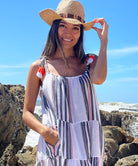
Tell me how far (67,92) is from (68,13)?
673 millimetres


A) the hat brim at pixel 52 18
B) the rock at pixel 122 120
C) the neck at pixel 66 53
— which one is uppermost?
the rock at pixel 122 120

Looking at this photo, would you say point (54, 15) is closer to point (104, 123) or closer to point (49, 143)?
point (49, 143)

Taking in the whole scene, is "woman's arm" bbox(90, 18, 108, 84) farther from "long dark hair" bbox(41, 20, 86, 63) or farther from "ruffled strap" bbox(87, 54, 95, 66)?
"long dark hair" bbox(41, 20, 86, 63)

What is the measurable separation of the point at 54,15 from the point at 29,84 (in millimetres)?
606

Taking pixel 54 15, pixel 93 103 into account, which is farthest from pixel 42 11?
pixel 93 103

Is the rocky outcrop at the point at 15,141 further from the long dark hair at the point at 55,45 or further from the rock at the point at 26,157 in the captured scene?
the long dark hair at the point at 55,45

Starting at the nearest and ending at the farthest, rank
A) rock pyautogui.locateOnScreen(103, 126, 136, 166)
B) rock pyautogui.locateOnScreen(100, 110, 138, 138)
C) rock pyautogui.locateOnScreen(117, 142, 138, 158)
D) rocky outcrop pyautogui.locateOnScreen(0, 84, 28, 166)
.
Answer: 1. rocky outcrop pyautogui.locateOnScreen(0, 84, 28, 166)
2. rock pyautogui.locateOnScreen(103, 126, 136, 166)
3. rock pyautogui.locateOnScreen(117, 142, 138, 158)
4. rock pyautogui.locateOnScreen(100, 110, 138, 138)

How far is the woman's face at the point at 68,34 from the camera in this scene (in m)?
2.23

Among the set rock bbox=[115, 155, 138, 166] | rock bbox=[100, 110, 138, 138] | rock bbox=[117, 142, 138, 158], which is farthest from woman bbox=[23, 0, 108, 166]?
rock bbox=[100, 110, 138, 138]

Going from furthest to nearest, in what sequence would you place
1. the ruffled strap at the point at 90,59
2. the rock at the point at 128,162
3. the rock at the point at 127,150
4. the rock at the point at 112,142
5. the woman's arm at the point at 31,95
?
the rock at the point at 127,150
the rock at the point at 112,142
the rock at the point at 128,162
the ruffled strap at the point at 90,59
the woman's arm at the point at 31,95

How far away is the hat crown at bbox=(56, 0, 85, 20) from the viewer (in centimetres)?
230

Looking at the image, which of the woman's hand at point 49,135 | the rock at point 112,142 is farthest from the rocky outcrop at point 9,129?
the woman's hand at point 49,135

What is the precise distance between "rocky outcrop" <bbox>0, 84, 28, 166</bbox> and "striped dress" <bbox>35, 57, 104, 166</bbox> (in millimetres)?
2399

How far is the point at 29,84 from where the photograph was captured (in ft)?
7.38
